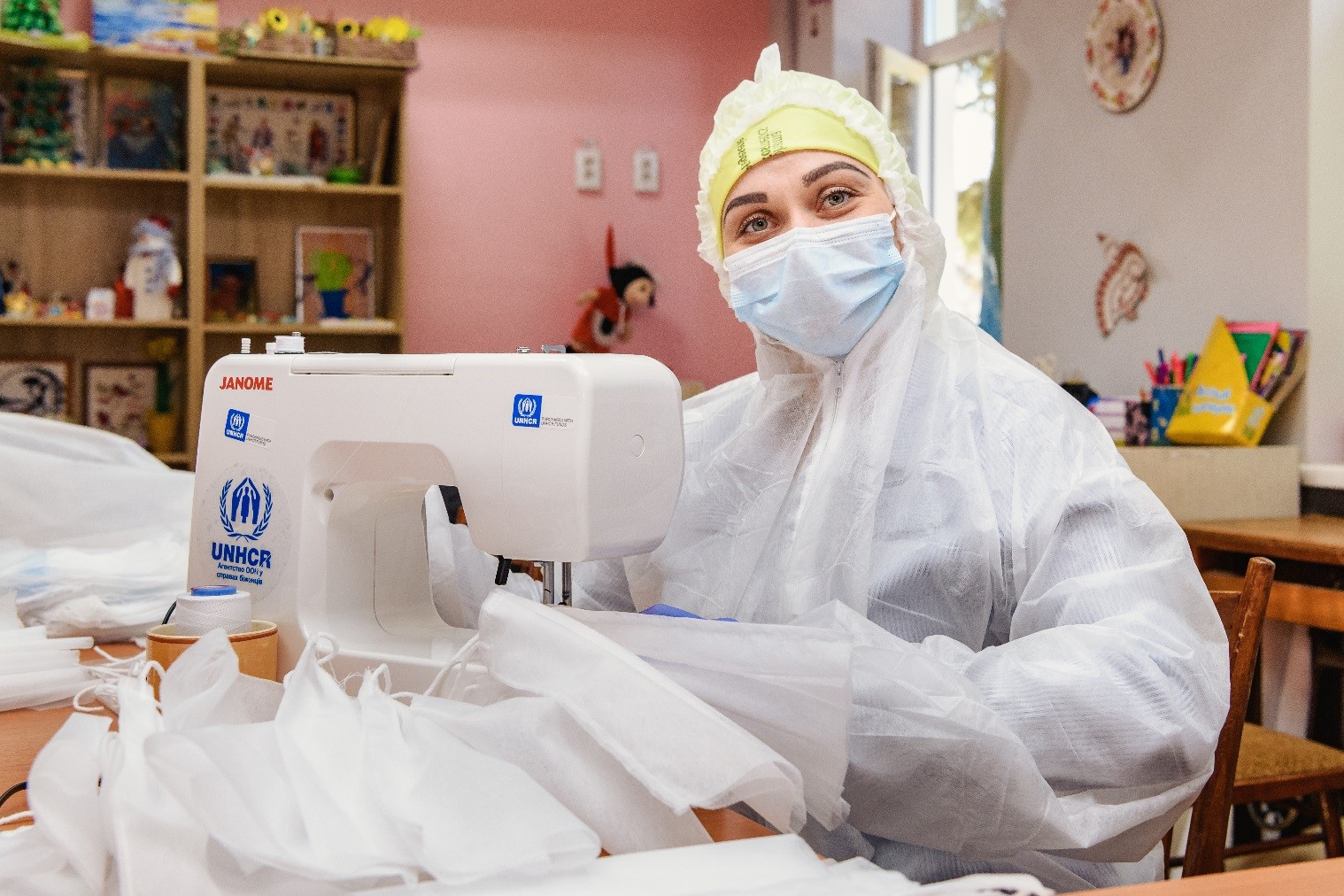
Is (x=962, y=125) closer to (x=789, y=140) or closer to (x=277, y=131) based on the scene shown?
(x=277, y=131)

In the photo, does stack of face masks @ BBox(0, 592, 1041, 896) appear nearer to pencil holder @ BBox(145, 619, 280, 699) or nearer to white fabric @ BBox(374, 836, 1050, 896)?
white fabric @ BBox(374, 836, 1050, 896)

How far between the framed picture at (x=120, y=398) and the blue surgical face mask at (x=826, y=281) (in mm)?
3257

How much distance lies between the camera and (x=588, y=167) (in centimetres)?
460

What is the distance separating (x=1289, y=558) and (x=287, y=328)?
9.91 ft

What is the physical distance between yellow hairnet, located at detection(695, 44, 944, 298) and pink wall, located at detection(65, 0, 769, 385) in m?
3.03

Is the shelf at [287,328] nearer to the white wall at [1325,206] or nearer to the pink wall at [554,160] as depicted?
the pink wall at [554,160]

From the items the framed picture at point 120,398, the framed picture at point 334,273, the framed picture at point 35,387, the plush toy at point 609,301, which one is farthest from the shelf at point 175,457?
the plush toy at point 609,301

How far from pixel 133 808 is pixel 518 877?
0.19m

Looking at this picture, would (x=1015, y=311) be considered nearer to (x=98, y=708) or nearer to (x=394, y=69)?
(x=394, y=69)

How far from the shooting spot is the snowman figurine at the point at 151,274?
12.8 ft

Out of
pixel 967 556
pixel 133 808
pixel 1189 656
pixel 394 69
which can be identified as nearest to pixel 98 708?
pixel 133 808

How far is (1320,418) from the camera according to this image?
2.89m

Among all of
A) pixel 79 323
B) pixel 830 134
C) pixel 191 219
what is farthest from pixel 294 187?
pixel 830 134

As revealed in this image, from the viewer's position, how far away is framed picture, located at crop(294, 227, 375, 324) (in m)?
4.20
